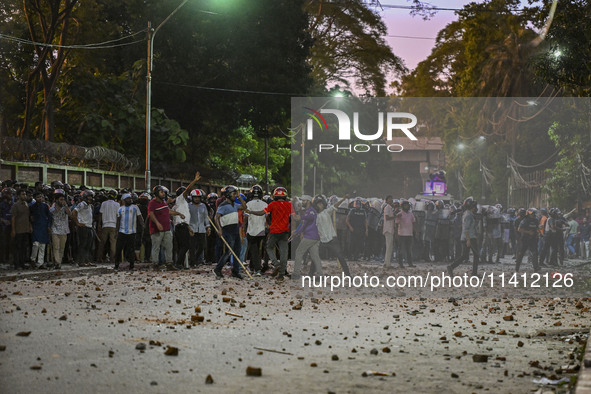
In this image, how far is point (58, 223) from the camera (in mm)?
18125

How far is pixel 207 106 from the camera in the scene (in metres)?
36.9

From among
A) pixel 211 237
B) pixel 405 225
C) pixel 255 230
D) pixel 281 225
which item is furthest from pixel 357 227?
pixel 281 225

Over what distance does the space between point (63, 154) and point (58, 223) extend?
7.27 metres

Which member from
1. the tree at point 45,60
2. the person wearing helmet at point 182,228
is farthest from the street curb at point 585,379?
the tree at point 45,60

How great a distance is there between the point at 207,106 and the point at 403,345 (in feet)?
96.1

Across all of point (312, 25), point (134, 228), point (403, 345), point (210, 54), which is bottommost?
point (403, 345)

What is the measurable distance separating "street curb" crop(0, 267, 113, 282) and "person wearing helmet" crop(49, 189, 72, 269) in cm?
69

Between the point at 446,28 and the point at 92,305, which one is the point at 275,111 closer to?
the point at 446,28

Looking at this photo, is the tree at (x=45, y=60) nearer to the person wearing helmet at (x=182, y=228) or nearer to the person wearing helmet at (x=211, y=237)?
the person wearing helmet at (x=211, y=237)

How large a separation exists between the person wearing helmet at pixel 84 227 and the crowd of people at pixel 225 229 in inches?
1.0

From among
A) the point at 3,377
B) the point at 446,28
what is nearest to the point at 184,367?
the point at 3,377

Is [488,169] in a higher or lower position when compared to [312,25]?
lower

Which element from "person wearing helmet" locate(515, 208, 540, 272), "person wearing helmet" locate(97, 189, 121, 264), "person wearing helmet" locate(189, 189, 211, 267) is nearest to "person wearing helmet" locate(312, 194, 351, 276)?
"person wearing helmet" locate(189, 189, 211, 267)

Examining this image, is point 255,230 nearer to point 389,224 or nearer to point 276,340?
point 389,224
